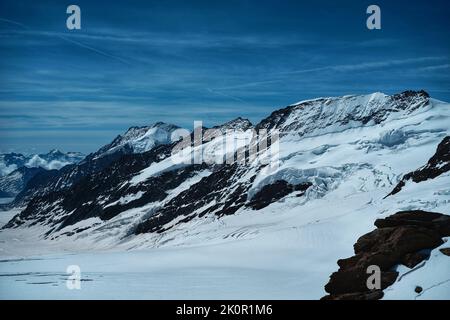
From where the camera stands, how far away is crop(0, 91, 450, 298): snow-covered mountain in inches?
1873

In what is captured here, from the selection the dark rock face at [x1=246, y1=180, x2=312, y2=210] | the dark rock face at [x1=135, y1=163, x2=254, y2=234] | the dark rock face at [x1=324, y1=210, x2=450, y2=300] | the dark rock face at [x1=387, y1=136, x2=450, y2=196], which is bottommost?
the dark rock face at [x1=135, y1=163, x2=254, y2=234]

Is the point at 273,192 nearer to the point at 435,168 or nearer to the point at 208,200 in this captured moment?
the point at 208,200

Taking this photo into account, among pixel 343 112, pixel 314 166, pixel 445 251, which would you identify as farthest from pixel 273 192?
pixel 445 251

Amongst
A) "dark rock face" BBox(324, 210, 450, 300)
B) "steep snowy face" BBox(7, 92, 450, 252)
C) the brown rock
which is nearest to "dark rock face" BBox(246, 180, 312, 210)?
"steep snowy face" BBox(7, 92, 450, 252)

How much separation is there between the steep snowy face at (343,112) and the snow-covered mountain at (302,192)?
0.42 meters

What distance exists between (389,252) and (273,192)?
106028 mm

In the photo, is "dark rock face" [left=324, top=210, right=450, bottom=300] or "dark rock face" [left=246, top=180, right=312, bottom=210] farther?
"dark rock face" [left=246, top=180, right=312, bottom=210]

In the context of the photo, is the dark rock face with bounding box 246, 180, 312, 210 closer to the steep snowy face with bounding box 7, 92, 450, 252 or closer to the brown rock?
the steep snowy face with bounding box 7, 92, 450, 252

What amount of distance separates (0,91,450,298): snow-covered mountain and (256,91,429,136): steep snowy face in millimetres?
423

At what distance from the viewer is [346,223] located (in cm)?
5306

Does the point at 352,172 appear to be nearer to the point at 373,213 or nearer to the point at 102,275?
the point at 373,213

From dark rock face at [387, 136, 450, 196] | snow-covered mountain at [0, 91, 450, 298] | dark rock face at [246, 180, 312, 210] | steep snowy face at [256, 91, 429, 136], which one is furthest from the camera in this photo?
steep snowy face at [256, 91, 429, 136]

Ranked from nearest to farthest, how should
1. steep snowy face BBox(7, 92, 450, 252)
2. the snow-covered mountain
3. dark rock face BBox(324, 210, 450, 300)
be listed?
1. dark rock face BBox(324, 210, 450, 300)
2. the snow-covered mountain
3. steep snowy face BBox(7, 92, 450, 252)
